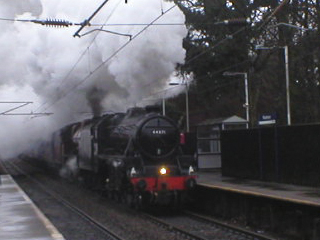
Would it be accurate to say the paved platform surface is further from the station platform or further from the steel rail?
the station platform

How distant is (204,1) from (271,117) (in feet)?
48.6

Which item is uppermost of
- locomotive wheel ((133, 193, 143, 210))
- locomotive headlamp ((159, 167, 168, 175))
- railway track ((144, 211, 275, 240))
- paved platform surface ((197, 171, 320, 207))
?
locomotive headlamp ((159, 167, 168, 175))

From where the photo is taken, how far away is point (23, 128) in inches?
1329

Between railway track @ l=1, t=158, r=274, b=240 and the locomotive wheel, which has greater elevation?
the locomotive wheel

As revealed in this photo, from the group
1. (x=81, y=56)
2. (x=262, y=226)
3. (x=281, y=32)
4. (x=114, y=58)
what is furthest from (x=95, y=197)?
(x=281, y=32)

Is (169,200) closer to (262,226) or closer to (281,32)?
(262,226)

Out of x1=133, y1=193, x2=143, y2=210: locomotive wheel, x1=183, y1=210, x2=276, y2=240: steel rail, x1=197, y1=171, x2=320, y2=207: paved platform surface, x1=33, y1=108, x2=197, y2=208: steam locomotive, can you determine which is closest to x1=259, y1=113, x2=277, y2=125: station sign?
x1=197, y1=171, x2=320, y2=207: paved platform surface

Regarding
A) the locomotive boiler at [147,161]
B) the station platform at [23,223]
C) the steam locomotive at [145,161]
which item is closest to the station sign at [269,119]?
the steam locomotive at [145,161]

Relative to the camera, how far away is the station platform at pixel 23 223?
9717 mm

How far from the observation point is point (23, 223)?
11219 mm

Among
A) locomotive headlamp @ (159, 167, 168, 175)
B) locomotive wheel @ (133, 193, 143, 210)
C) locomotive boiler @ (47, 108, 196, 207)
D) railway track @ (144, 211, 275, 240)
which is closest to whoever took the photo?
railway track @ (144, 211, 275, 240)

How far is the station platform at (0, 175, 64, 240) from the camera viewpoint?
972 cm

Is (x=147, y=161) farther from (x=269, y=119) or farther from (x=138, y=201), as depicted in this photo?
(x=269, y=119)

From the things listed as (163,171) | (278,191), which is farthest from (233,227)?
(163,171)
